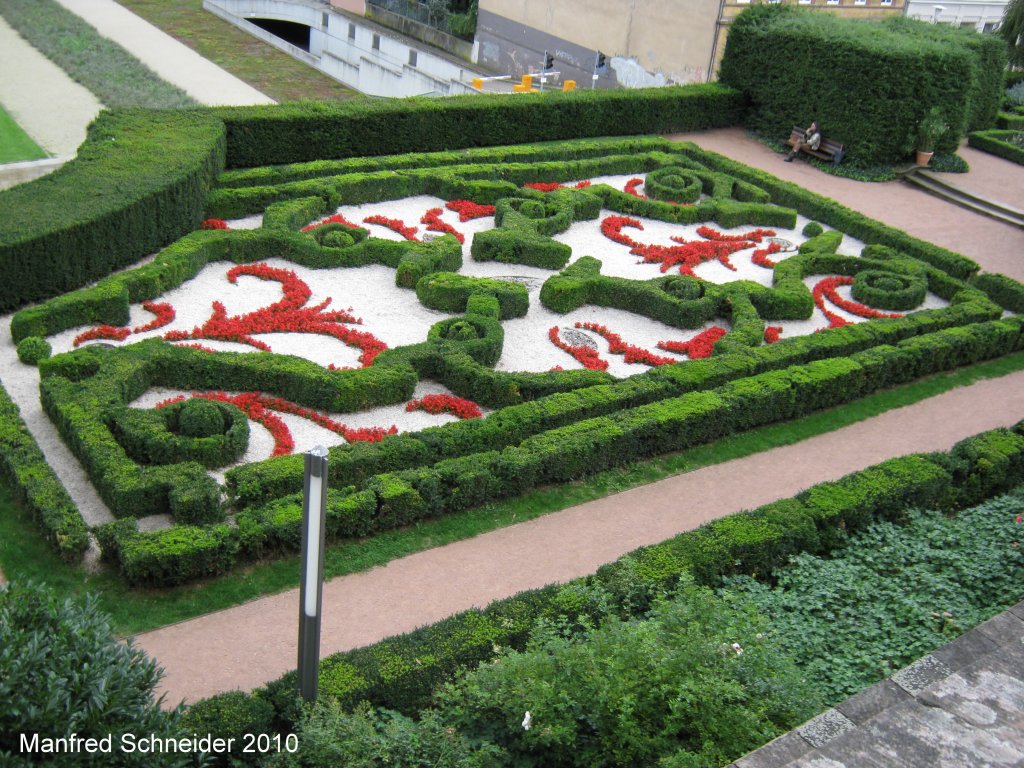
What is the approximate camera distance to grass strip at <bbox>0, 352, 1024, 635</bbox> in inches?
360

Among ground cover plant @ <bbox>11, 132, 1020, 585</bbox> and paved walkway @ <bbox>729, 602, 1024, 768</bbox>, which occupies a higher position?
paved walkway @ <bbox>729, 602, 1024, 768</bbox>

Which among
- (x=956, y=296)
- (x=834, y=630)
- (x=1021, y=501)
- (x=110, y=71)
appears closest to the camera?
(x=834, y=630)

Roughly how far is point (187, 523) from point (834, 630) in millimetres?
6082

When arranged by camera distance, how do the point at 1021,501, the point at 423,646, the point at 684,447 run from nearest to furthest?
the point at 423,646, the point at 1021,501, the point at 684,447

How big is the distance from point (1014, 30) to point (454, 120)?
20.1 m

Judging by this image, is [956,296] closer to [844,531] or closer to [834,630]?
[844,531]

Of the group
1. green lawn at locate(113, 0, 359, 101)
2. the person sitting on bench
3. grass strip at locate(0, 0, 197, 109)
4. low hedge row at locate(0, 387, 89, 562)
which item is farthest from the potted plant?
low hedge row at locate(0, 387, 89, 562)

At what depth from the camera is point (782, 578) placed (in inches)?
392

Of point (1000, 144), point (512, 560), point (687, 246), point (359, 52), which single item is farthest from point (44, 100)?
point (1000, 144)

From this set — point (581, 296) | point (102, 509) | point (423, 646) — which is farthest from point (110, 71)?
point (423, 646)

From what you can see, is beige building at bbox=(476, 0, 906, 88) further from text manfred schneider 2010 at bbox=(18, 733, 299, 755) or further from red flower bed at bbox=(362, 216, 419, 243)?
text manfred schneider 2010 at bbox=(18, 733, 299, 755)

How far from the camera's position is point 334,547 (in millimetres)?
10156

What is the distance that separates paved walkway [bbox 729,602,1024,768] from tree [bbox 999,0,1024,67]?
3014 centimetres

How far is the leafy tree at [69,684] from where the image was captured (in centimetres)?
564
